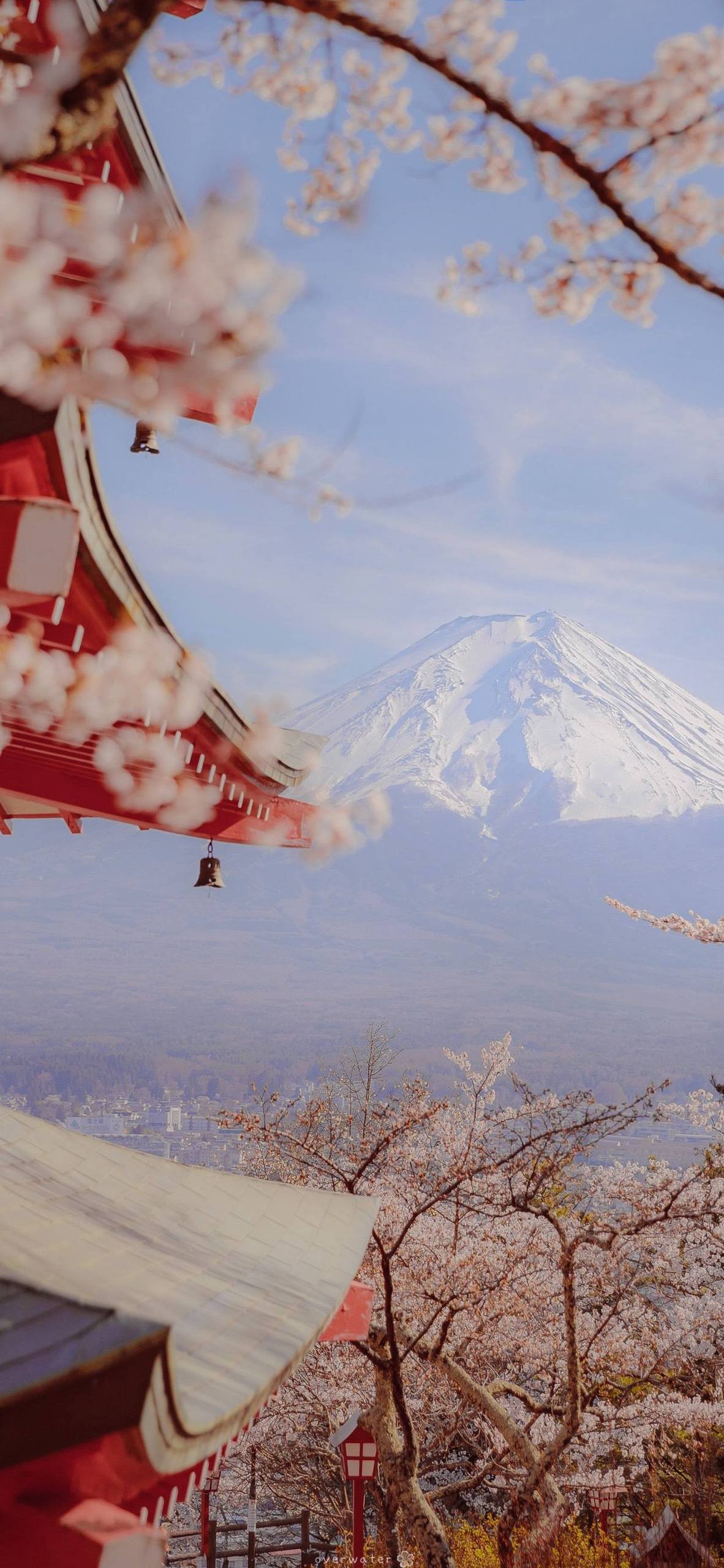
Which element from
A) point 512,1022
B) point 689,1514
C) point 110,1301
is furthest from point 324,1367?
point 512,1022

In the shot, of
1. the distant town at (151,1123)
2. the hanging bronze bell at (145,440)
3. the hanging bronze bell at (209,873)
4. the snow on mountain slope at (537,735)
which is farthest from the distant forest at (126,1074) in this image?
the hanging bronze bell at (145,440)

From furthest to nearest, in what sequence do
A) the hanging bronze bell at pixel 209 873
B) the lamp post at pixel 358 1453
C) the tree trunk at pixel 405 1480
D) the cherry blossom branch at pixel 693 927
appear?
the cherry blossom branch at pixel 693 927 → the lamp post at pixel 358 1453 → the tree trunk at pixel 405 1480 → the hanging bronze bell at pixel 209 873

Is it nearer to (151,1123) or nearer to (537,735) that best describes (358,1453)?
(151,1123)

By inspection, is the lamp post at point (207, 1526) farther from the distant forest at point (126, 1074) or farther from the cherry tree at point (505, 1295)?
the distant forest at point (126, 1074)

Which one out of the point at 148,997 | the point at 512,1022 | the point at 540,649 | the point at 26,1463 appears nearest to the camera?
the point at 26,1463

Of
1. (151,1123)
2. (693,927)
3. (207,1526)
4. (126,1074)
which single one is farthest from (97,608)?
(126,1074)

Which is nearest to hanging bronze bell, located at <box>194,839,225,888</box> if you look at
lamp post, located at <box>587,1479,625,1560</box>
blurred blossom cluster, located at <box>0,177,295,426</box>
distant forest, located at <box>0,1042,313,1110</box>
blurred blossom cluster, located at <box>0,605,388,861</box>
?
blurred blossom cluster, located at <box>0,605,388,861</box>

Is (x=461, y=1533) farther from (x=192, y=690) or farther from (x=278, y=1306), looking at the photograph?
(x=192, y=690)
